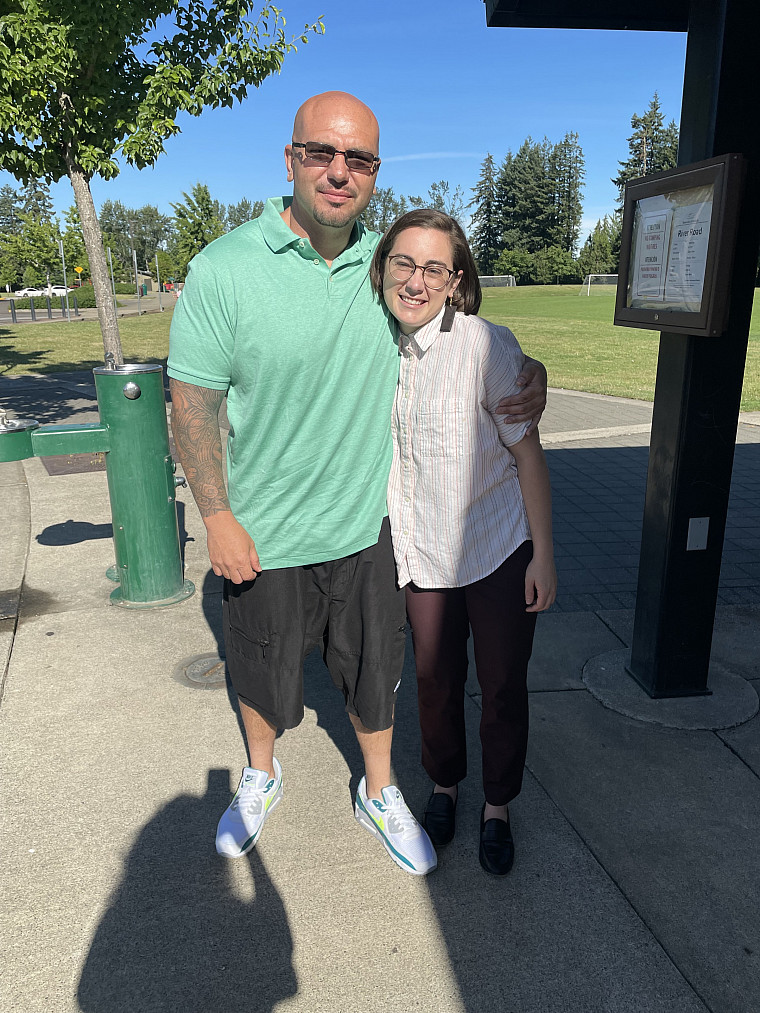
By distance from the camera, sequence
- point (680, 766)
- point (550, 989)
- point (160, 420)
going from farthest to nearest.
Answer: point (160, 420) < point (680, 766) < point (550, 989)

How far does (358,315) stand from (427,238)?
0.86ft

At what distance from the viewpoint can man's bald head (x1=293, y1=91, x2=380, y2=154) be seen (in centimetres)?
195

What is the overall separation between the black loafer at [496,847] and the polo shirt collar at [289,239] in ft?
5.52

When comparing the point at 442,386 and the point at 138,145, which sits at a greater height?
the point at 138,145

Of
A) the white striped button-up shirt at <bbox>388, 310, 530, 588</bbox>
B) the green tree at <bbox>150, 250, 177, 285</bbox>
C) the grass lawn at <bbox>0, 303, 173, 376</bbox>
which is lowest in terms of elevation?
the grass lawn at <bbox>0, 303, 173, 376</bbox>

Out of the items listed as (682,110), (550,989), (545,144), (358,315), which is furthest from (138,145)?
(545,144)

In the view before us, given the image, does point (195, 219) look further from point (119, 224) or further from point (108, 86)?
point (119, 224)

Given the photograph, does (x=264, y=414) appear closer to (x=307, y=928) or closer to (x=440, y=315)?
(x=440, y=315)

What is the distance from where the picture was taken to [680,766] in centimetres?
274

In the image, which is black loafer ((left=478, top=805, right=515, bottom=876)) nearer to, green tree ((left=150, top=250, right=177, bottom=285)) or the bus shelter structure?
the bus shelter structure

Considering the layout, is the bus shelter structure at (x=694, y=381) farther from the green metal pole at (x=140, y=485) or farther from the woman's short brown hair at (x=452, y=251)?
the green metal pole at (x=140, y=485)

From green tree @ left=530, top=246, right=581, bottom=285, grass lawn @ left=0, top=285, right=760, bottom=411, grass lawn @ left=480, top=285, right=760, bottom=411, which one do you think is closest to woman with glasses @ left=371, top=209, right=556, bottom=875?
grass lawn @ left=480, top=285, right=760, bottom=411

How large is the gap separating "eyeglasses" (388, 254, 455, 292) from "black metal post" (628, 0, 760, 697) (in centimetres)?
125

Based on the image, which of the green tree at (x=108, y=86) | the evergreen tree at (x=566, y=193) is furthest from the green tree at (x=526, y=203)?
the green tree at (x=108, y=86)
